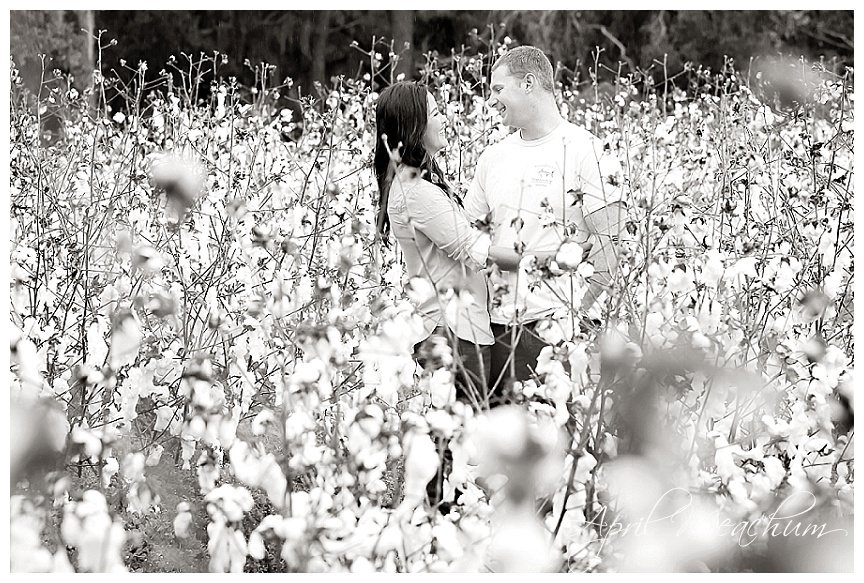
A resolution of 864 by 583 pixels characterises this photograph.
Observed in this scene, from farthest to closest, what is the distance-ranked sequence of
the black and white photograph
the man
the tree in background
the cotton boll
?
the tree in background → the man → the black and white photograph → the cotton boll

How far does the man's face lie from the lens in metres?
2.66

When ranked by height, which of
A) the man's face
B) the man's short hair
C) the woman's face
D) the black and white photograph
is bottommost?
the black and white photograph

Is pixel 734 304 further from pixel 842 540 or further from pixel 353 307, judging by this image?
pixel 353 307

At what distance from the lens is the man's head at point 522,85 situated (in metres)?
2.66

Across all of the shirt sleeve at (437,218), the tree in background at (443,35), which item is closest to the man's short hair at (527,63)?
the shirt sleeve at (437,218)

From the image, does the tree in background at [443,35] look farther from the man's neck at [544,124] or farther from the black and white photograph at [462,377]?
the man's neck at [544,124]

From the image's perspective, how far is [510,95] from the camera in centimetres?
266

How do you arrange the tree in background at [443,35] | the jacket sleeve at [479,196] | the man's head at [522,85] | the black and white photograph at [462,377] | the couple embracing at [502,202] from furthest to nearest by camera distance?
the tree in background at [443,35] → the jacket sleeve at [479,196] → the man's head at [522,85] → the couple embracing at [502,202] → the black and white photograph at [462,377]

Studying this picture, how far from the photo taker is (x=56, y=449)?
1.70 meters

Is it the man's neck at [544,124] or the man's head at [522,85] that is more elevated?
the man's head at [522,85]

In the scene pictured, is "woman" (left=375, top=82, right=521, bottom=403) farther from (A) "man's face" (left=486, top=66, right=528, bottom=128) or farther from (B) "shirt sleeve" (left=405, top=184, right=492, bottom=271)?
(A) "man's face" (left=486, top=66, right=528, bottom=128)

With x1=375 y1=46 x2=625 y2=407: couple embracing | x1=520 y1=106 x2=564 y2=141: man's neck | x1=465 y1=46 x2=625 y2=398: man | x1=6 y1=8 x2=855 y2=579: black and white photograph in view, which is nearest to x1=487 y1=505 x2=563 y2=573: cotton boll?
x1=6 y1=8 x2=855 y2=579: black and white photograph

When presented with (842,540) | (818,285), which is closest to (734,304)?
(818,285)

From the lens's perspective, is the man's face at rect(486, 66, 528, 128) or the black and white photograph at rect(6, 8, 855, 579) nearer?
the black and white photograph at rect(6, 8, 855, 579)
